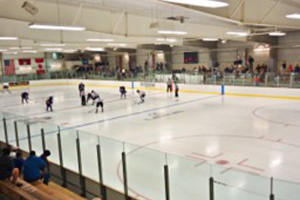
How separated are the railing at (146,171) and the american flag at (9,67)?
111 ft

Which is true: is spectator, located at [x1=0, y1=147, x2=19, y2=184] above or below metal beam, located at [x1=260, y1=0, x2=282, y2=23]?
below

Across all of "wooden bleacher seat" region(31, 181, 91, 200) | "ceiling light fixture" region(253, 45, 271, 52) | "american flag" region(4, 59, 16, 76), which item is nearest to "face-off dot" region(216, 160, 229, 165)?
"wooden bleacher seat" region(31, 181, 91, 200)

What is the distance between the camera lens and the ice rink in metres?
4.10

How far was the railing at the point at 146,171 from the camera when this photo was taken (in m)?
3.48

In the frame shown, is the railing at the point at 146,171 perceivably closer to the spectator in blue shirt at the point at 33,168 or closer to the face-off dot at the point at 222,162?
the spectator in blue shirt at the point at 33,168

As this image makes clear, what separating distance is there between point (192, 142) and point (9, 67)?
34769 millimetres

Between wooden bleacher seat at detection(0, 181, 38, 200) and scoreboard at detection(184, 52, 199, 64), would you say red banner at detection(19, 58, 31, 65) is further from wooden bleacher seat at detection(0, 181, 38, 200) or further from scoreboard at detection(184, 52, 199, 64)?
wooden bleacher seat at detection(0, 181, 38, 200)

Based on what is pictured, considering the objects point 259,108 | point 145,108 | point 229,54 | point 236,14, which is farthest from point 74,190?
point 229,54

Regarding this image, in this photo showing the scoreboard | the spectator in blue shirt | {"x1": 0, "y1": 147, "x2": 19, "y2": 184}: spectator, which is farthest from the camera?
the scoreboard

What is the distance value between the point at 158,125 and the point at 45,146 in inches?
224

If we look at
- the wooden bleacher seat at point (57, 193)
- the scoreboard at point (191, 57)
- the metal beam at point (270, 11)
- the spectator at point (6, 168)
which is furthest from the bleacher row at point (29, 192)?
the scoreboard at point (191, 57)

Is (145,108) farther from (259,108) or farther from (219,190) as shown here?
(219,190)

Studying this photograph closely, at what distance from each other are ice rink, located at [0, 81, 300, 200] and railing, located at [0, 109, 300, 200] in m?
0.01

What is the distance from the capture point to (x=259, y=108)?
14680 millimetres
